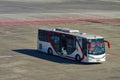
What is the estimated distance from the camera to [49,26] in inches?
3278

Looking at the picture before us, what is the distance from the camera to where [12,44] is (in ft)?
210

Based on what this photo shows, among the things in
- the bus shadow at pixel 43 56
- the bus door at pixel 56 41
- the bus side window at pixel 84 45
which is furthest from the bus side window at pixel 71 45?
the bus door at pixel 56 41

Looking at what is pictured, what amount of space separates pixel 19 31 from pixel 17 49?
1721 cm

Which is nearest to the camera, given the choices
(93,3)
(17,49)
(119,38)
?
(17,49)

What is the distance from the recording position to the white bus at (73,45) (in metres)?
51.2

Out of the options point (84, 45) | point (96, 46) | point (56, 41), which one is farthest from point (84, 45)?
point (56, 41)

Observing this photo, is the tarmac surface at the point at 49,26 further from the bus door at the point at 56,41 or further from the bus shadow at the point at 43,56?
the bus door at the point at 56,41

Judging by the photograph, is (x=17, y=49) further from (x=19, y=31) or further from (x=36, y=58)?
(x=19, y=31)

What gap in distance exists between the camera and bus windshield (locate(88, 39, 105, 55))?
5117 centimetres

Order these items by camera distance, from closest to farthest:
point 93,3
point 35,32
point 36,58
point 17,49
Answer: point 36,58, point 17,49, point 35,32, point 93,3

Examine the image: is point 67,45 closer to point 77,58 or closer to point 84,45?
point 77,58

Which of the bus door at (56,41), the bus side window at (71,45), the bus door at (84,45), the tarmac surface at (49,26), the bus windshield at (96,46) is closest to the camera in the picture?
Result: the tarmac surface at (49,26)

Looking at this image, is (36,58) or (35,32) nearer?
(36,58)

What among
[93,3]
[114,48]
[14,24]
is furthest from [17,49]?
[93,3]
